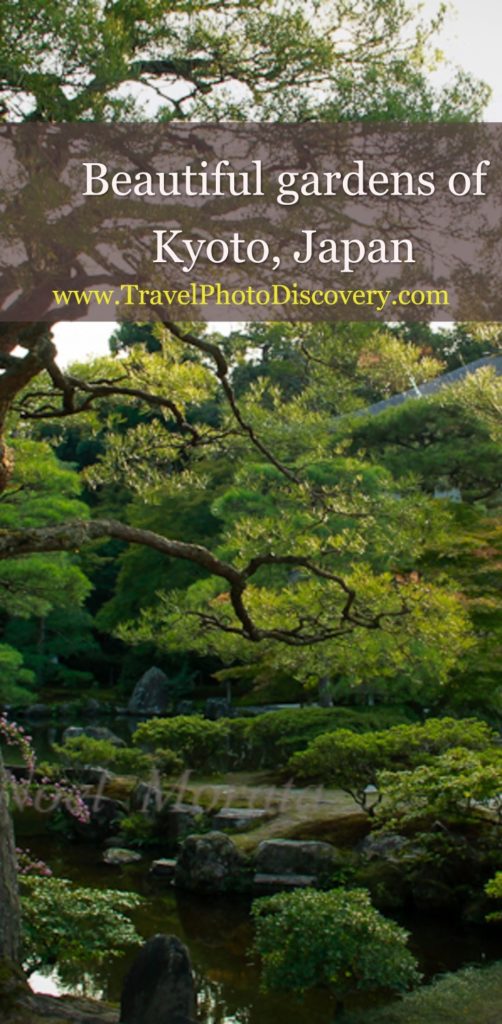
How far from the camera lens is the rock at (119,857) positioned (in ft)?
33.9

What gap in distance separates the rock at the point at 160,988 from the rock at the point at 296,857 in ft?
12.7

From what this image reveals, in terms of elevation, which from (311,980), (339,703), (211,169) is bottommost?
(311,980)

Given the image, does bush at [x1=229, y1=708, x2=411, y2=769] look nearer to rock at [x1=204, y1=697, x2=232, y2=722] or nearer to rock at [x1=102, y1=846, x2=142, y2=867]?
rock at [x1=102, y1=846, x2=142, y2=867]

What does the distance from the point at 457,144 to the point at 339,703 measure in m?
11.2

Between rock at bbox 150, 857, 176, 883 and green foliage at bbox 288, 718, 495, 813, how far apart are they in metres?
1.63

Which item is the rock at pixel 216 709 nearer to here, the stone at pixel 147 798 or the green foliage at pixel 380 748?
the stone at pixel 147 798

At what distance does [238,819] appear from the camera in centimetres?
1050

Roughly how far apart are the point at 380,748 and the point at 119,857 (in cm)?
319

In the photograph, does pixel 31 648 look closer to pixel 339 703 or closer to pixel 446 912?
pixel 339 703

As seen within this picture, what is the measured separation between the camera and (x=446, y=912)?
8539 mm

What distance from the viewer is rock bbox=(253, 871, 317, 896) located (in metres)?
8.89

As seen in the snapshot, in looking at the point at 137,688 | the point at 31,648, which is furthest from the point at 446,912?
the point at 31,648

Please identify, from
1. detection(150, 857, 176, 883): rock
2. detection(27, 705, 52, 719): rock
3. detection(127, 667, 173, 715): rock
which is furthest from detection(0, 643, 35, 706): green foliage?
detection(150, 857, 176, 883): rock

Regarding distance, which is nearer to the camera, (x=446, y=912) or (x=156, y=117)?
(x=156, y=117)
